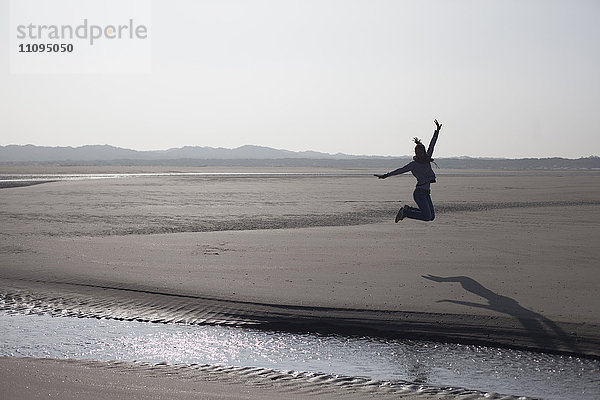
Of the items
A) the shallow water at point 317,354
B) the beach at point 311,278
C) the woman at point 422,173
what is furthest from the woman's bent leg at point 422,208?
the shallow water at point 317,354

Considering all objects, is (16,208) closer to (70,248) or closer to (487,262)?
(70,248)

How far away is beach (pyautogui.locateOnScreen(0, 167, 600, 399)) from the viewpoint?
817 centimetres

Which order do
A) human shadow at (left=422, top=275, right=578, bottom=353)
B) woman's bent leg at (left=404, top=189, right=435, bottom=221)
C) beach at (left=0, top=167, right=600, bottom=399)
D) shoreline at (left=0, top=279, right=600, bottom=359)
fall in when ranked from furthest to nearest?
1. woman's bent leg at (left=404, top=189, right=435, bottom=221)
2. beach at (left=0, top=167, right=600, bottom=399)
3. shoreline at (left=0, top=279, right=600, bottom=359)
4. human shadow at (left=422, top=275, right=578, bottom=353)

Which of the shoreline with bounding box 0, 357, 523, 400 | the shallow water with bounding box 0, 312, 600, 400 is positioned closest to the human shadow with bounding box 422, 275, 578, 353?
the shallow water with bounding box 0, 312, 600, 400

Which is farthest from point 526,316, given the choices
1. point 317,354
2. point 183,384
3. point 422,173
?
point 183,384

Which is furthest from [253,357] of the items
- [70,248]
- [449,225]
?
[449,225]

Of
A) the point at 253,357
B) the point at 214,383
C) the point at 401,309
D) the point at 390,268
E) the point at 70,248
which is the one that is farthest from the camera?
the point at 70,248

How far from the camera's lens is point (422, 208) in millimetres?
12742

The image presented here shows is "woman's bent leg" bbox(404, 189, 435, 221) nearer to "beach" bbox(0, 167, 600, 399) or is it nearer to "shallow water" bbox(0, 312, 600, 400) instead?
"beach" bbox(0, 167, 600, 399)

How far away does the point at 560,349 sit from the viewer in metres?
7.54

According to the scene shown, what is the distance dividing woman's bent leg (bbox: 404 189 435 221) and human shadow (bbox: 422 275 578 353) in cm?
177

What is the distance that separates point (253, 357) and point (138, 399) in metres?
1.97

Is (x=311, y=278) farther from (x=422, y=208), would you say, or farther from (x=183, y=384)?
(x=183, y=384)

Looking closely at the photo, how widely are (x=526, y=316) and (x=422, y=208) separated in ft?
13.6
